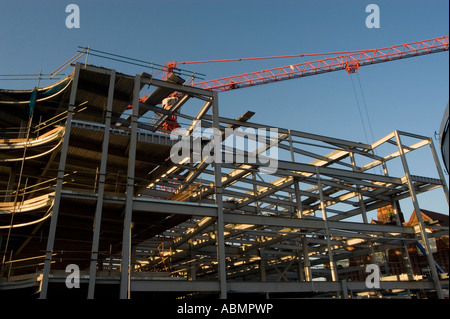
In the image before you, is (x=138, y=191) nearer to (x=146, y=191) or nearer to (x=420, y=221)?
(x=146, y=191)

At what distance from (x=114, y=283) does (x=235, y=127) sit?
39.2ft

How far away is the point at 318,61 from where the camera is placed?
5812 centimetres

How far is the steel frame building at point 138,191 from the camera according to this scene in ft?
52.5

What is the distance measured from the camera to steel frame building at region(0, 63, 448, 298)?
631 inches

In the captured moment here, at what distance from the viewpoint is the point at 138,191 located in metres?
21.8

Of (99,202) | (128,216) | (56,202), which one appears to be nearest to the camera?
(56,202)

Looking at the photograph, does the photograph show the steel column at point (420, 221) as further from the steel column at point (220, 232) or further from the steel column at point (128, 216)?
the steel column at point (128, 216)

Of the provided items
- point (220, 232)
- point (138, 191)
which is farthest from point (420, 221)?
point (138, 191)

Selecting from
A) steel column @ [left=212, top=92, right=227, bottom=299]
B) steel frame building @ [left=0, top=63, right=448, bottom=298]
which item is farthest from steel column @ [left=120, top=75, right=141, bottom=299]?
steel column @ [left=212, top=92, right=227, bottom=299]

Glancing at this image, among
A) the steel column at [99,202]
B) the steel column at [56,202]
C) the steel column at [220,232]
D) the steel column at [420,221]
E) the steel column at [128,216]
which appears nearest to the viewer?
the steel column at [56,202]

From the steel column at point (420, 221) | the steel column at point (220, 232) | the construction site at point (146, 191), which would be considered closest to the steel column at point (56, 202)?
the construction site at point (146, 191)

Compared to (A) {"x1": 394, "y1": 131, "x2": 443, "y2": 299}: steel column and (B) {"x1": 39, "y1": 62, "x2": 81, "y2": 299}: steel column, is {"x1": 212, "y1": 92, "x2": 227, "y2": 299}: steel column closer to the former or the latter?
(B) {"x1": 39, "y1": 62, "x2": 81, "y2": 299}: steel column
